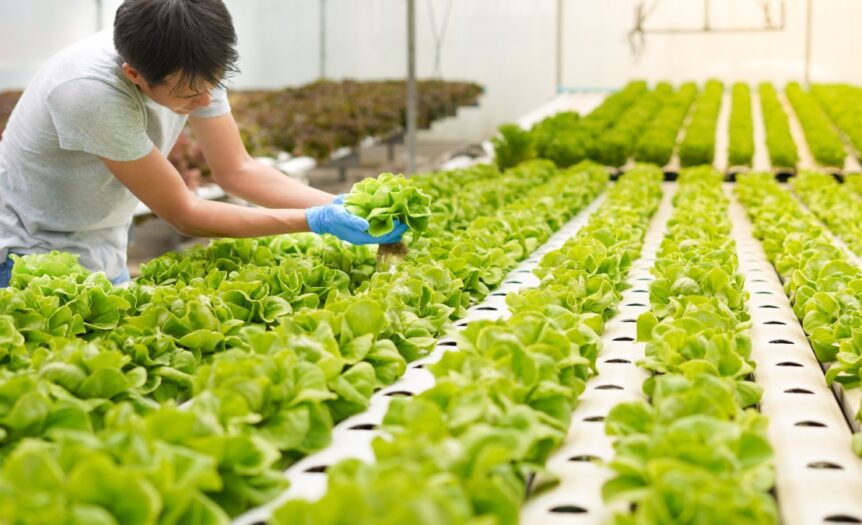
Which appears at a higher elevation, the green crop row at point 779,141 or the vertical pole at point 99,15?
the vertical pole at point 99,15

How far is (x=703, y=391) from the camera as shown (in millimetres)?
1837

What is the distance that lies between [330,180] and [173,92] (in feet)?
35.4

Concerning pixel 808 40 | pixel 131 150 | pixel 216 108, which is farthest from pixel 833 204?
pixel 808 40

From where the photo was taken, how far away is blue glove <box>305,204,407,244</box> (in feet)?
9.92

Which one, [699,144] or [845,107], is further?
[845,107]

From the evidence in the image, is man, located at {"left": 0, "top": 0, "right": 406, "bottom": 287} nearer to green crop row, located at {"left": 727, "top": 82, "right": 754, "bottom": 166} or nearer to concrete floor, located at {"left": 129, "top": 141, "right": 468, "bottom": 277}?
concrete floor, located at {"left": 129, "top": 141, "right": 468, "bottom": 277}

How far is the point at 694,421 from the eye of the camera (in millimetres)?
1672

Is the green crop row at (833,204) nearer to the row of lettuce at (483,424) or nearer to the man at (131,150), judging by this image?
the row of lettuce at (483,424)

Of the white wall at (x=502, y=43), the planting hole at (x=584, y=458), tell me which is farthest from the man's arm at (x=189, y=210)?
the white wall at (x=502, y=43)

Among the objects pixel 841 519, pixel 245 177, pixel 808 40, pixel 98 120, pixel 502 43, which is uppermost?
pixel 808 40

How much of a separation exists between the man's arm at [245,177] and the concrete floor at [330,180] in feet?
7.96

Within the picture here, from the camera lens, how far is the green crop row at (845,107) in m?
8.92

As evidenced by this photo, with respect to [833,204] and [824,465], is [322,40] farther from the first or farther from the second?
[824,465]

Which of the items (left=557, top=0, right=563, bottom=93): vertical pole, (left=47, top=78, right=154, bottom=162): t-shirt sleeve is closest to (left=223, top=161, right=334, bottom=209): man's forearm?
(left=47, top=78, right=154, bottom=162): t-shirt sleeve
